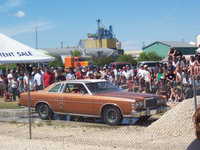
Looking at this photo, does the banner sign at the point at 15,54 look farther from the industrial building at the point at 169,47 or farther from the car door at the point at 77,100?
the industrial building at the point at 169,47

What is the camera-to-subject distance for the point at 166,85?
13.2 meters

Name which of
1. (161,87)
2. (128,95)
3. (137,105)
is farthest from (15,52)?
(161,87)

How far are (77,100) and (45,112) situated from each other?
59.4 inches

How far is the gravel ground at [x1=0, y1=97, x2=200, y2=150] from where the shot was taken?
7.51 meters

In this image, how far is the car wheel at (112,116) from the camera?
10234mm

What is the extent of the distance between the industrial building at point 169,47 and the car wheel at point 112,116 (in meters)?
56.2

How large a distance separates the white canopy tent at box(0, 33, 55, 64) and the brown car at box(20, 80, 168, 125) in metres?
1.31

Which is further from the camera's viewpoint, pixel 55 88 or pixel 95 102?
pixel 55 88

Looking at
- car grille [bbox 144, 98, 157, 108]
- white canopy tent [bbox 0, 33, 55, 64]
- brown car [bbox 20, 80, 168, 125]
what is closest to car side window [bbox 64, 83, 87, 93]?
brown car [bbox 20, 80, 168, 125]

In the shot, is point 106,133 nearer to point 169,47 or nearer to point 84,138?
point 84,138

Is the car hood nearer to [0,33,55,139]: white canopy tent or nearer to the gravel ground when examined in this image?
the gravel ground

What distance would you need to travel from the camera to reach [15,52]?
11.7 m

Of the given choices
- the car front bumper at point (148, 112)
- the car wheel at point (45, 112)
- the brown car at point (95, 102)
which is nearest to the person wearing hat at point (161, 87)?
the brown car at point (95, 102)

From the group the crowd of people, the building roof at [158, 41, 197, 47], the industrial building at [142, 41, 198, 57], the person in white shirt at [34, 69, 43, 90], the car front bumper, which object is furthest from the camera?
the building roof at [158, 41, 197, 47]
